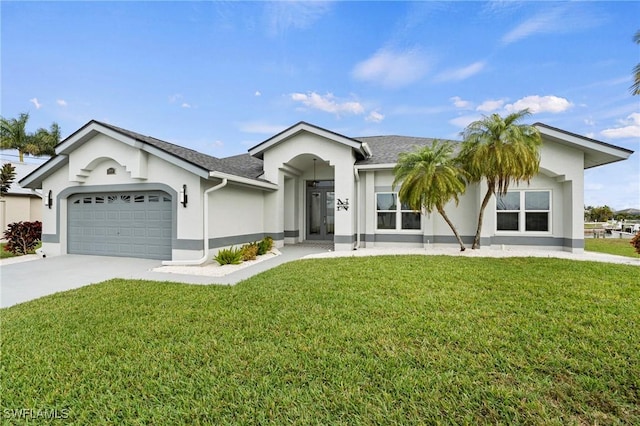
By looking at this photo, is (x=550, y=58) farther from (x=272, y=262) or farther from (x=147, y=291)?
(x=147, y=291)

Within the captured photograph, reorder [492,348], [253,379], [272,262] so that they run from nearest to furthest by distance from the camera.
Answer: [253,379]
[492,348]
[272,262]

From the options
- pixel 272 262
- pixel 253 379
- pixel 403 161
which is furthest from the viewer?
pixel 403 161

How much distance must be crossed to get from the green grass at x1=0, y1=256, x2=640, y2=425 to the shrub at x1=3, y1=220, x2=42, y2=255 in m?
9.21

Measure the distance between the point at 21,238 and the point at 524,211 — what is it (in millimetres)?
21475

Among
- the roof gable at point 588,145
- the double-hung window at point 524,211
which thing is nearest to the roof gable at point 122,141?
the double-hung window at point 524,211

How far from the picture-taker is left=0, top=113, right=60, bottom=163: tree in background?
29.5 metres

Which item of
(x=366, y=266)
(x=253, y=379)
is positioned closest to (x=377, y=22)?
(x=366, y=266)

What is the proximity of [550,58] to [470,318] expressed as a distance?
14.2m

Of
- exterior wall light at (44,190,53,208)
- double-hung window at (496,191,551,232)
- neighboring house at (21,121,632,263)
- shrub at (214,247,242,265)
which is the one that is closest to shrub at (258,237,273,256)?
neighboring house at (21,121,632,263)

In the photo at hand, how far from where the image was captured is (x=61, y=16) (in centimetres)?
1032

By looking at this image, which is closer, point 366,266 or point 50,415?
point 50,415

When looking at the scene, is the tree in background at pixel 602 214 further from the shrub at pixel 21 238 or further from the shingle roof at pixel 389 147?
the shrub at pixel 21 238

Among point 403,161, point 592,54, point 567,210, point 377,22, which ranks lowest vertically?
point 567,210

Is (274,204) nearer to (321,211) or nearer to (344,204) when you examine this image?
(321,211)
